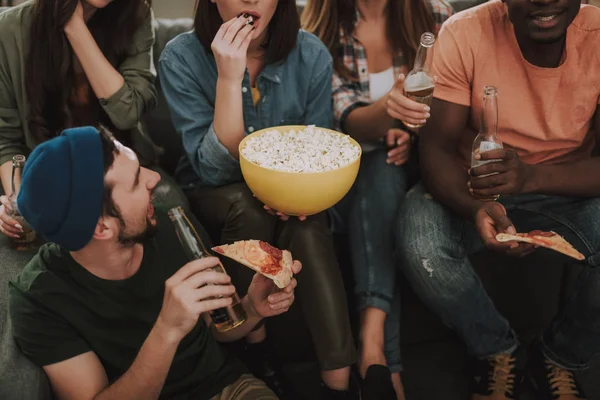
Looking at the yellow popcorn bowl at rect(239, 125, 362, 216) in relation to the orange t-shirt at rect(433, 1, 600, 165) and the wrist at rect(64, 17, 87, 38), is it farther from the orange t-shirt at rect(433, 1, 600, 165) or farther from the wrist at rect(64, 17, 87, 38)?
the wrist at rect(64, 17, 87, 38)

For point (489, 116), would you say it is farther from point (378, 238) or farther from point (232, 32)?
point (232, 32)

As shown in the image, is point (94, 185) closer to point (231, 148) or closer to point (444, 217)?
point (231, 148)

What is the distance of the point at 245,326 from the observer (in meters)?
1.56

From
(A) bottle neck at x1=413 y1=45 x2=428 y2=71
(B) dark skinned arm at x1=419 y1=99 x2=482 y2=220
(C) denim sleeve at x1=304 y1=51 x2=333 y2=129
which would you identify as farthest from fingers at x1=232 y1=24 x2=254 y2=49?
(B) dark skinned arm at x1=419 y1=99 x2=482 y2=220

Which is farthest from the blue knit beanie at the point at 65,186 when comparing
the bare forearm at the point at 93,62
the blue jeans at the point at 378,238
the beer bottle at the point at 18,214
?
the blue jeans at the point at 378,238

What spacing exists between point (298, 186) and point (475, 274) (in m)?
0.71

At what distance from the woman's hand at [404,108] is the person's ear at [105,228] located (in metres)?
0.85

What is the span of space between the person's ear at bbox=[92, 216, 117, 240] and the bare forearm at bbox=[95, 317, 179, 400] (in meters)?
0.21

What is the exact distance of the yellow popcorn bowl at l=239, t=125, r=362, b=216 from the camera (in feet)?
4.84

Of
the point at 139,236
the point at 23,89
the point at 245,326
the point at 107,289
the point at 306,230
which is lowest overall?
the point at 245,326

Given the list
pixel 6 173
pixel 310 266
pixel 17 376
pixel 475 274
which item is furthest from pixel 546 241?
pixel 6 173

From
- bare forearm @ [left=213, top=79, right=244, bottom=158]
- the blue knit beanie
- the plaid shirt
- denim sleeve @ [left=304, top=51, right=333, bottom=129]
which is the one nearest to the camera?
the blue knit beanie

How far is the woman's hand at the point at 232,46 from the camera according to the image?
1.61m

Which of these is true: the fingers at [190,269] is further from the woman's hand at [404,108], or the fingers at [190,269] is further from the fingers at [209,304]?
the woman's hand at [404,108]
